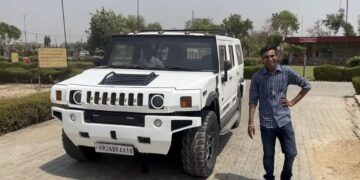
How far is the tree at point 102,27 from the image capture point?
5112cm

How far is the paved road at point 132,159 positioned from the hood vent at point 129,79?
1364 mm

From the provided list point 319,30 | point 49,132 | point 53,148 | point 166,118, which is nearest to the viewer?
point 166,118

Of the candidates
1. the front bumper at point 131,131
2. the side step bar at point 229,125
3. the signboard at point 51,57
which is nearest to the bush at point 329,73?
the signboard at point 51,57

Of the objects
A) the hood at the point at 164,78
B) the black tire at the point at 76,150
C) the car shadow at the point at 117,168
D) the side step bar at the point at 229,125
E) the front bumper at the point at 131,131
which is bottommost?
the car shadow at the point at 117,168

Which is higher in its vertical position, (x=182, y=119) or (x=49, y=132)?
(x=182, y=119)

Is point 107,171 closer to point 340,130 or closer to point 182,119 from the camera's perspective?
point 182,119

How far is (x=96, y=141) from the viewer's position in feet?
18.2

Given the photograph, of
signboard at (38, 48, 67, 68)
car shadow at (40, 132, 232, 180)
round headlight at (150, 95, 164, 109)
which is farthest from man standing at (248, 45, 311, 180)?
signboard at (38, 48, 67, 68)

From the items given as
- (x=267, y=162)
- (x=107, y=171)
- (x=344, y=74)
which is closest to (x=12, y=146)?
(x=107, y=171)

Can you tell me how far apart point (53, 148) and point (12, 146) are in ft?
2.67

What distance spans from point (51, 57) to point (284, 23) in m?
71.0

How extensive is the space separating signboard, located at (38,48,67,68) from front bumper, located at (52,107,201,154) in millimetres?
16159

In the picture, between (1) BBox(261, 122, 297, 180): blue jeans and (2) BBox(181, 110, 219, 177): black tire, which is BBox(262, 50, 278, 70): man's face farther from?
(2) BBox(181, 110, 219, 177): black tire

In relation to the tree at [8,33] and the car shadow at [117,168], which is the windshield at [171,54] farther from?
the tree at [8,33]
